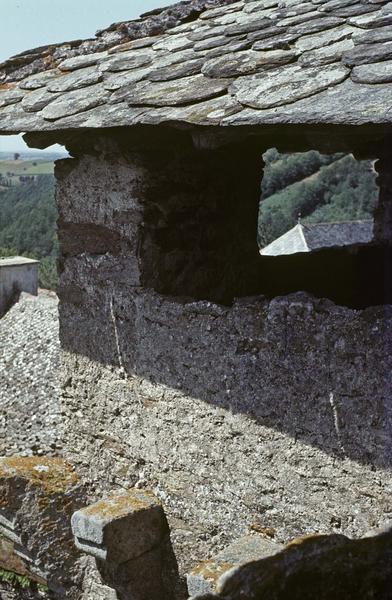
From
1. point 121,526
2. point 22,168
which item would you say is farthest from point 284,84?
point 22,168

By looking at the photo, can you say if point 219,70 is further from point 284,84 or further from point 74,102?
point 74,102

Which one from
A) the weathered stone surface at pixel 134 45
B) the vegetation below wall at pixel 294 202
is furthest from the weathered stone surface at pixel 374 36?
the vegetation below wall at pixel 294 202

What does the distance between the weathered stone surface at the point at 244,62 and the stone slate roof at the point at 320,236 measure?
2357 cm

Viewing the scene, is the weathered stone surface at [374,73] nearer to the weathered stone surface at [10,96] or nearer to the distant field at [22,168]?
the weathered stone surface at [10,96]

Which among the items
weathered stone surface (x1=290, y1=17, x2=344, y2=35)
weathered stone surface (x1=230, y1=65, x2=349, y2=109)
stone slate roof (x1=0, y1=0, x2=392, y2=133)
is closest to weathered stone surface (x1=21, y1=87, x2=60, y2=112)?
stone slate roof (x1=0, y1=0, x2=392, y2=133)

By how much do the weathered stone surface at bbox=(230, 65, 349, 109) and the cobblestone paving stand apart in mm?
3062

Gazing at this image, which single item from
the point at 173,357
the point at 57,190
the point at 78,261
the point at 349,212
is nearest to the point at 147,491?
the point at 173,357

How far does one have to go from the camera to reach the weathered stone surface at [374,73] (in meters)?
3.21

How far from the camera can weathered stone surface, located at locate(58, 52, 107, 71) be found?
16.0 ft

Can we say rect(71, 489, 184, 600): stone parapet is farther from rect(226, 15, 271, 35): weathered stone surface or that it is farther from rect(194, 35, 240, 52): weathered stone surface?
rect(226, 15, 271, 35): weathered stone surface

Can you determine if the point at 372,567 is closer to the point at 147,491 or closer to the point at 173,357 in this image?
the point at 173,357

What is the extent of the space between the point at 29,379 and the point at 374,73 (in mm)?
6643

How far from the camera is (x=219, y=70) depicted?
3936 mm

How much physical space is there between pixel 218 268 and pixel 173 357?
1202mm
